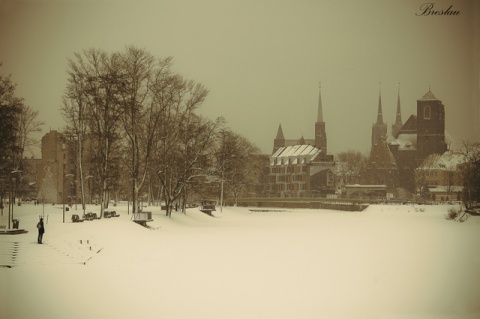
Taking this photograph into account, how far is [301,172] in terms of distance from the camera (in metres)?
54.8

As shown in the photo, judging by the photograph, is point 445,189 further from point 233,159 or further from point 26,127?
point 26,127

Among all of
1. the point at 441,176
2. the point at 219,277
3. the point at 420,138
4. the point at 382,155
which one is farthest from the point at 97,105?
the point at 382,155

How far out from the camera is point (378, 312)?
9.11 meters

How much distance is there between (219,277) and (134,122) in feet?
27.1

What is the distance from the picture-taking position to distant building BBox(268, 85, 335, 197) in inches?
2009

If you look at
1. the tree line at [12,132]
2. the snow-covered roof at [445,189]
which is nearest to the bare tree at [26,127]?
the tree line at [12,132]

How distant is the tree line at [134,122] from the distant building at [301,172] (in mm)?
28091

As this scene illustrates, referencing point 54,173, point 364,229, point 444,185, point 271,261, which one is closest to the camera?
point 271,261

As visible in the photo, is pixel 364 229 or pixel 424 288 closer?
pixel 424 288

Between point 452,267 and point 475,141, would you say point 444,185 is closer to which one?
point 475,141

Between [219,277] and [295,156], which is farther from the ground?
[295,156]

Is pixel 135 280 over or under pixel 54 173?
under

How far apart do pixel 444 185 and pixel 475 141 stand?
1283 centimetres

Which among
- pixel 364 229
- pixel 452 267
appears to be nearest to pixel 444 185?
pixel 364 229
